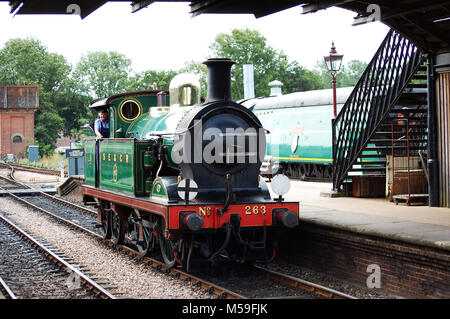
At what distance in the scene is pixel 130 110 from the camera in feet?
38.5

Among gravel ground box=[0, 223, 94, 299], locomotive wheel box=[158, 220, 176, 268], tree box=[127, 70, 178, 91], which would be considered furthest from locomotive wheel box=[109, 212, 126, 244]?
tree box=[127, 70, 178, 91]

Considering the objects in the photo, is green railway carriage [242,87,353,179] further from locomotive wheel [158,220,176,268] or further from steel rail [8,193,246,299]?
locomotive wheel [158,220,176,268]

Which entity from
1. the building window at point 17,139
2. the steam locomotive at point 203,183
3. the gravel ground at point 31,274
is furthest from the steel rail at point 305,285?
the building window at point 17,139

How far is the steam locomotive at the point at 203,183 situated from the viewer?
872cm

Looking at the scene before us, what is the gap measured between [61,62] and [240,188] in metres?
69.7

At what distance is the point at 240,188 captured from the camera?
9516 millimetres

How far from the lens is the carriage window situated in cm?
1163

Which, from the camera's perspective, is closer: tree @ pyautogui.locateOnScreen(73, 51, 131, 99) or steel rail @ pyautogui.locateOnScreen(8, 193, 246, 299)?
steel rail @ pyautogui.locateOnScreen(8, 193, 246, 299)

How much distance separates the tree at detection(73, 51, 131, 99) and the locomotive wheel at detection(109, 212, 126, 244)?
60609mm

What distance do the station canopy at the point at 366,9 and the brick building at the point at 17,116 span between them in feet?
176

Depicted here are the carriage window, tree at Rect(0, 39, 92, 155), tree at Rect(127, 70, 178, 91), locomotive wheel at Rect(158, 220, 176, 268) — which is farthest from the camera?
tree at Rect(0, 39, 92, 155)

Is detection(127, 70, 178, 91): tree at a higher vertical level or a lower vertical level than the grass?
higher

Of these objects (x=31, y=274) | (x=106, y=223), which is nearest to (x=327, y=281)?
(x=31, y=274)
